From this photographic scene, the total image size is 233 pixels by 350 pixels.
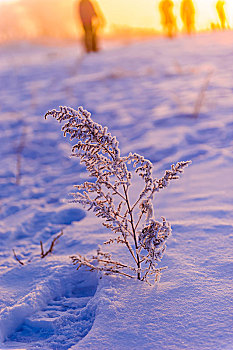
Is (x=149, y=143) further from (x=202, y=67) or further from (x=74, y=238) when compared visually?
(x=202, y=67)

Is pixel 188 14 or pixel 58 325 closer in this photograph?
pixel 58 325

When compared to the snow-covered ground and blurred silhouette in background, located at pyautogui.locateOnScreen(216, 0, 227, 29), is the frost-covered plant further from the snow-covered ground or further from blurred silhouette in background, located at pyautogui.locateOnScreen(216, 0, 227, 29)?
blurred silhouette in background, located at pyautogui.locateOnScreen(216, 0, 227, 29)

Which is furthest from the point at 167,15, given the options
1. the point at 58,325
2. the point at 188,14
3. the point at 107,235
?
the point at 58,325

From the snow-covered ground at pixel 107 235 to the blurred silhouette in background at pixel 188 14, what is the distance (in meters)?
17.9

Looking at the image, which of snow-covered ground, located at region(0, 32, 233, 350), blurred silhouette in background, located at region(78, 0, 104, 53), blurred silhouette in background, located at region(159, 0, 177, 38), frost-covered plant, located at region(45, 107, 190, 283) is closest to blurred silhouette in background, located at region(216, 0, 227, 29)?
blurred silhouette in background, located at region(159, 0, 177, 38)

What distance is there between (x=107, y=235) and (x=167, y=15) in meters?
21.0

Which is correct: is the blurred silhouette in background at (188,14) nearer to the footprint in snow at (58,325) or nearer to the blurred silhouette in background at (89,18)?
the blurred silhouette in background at (89,18)

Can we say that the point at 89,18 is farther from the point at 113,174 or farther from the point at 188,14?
the point at 188,14

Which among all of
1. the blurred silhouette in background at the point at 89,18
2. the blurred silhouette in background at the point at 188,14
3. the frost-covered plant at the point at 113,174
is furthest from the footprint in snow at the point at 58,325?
the blurred silhouette in background at the point at 188,14

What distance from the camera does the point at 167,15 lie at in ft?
67.6

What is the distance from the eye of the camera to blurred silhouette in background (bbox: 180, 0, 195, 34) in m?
21.9

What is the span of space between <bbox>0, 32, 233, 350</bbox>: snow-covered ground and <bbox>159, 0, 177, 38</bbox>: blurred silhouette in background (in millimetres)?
15443

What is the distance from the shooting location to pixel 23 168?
3.72 m

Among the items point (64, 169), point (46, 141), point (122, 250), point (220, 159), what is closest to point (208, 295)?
point (122, 250)
